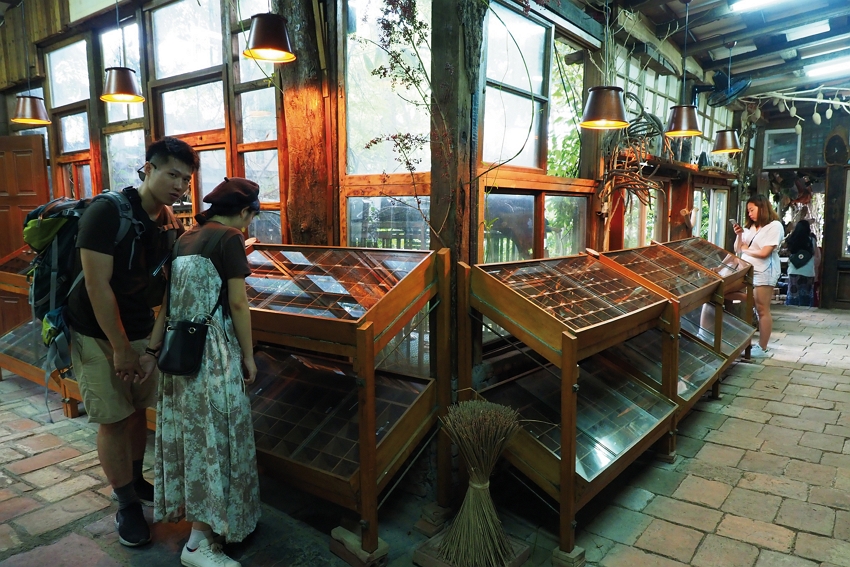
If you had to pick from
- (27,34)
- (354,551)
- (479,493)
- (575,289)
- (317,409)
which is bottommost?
(354,551)

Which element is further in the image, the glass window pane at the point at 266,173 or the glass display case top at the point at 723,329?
the glass display case top at the point at 723,329

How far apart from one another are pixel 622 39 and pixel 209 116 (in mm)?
4795

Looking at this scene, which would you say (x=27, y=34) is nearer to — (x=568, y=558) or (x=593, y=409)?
(x=593, y=409)

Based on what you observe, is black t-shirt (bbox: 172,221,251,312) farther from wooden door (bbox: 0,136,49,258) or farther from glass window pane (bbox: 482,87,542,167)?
wooden door (bbox: 0,136,49,258)

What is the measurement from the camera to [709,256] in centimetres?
652

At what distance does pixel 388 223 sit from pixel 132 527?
105 inches

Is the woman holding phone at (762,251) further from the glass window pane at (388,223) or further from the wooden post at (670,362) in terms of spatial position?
the glass window pane at (388,223)

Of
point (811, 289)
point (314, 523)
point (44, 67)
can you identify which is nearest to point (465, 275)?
point (314, 523)

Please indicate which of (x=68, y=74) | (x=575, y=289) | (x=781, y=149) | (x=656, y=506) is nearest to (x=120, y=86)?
(x=68, y=74)

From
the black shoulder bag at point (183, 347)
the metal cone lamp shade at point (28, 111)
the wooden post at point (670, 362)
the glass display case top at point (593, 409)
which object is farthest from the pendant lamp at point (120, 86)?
the wooden post at point (670, 362)

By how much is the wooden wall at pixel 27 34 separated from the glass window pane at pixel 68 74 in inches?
8.8

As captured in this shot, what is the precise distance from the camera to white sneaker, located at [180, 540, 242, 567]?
2863mm

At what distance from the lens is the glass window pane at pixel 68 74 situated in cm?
754

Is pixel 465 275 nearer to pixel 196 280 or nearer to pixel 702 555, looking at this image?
pixel 196 280
